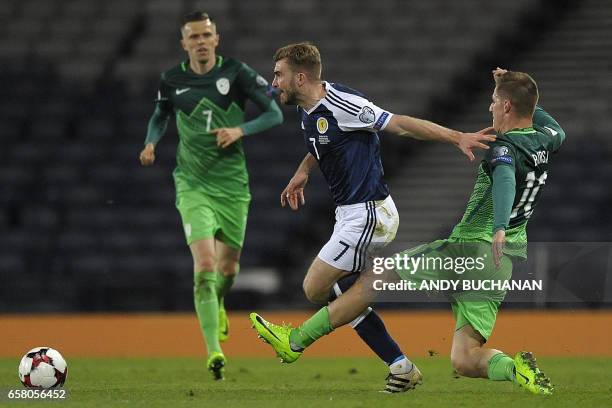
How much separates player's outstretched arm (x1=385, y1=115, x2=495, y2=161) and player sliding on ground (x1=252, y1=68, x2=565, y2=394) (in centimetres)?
20

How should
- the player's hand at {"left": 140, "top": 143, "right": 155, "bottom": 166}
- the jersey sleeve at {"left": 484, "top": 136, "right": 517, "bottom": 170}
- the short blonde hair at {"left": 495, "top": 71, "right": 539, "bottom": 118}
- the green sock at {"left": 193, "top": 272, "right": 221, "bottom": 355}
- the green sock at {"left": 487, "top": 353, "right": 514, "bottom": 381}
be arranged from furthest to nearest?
the player's hand at {"left": 140, "top": 143, "right": 155, "bottom": 166}
the green sock at {"left": 193, "top": 272, "right": 221, "bottom": 355}
the short blonde hair at {"left": 495, "top": 71, "right": 539, "bottom": 118}
the green sock at {"left": 487, "top": 353, "right": 514, "bottom": 381}
the jersey sleeve at {"left": 484, "top": 136, "right": 517, "bottom": 170}

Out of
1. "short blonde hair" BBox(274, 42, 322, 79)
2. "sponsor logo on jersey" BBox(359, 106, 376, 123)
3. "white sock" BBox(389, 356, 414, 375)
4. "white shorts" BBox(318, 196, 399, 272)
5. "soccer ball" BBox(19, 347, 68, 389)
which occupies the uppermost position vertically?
"short blonde hair" BBox(274, 42, 322, 79)

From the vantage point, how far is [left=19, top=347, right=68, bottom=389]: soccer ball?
645cm

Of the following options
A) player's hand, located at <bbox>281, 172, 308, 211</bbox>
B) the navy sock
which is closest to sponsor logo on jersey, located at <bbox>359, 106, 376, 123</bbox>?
player's hand, located at <bbox>281, 172, 308, 211</bbox>

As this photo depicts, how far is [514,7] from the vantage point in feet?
49.4

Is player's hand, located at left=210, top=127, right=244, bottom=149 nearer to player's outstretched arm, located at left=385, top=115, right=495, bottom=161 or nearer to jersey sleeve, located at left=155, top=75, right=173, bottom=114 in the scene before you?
jersey sleeve, located at left=155, top=75, right=173, bottom=114

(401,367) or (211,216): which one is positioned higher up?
(211,216)

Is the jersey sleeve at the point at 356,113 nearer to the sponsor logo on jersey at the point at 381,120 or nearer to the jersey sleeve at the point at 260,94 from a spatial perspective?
the sponsor logo on jersey at the point at 381,120

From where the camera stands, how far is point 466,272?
6355mm

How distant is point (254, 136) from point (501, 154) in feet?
28.1

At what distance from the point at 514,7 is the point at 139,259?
18.4ft

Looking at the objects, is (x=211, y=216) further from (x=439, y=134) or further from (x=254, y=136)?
(x=254, y=136)

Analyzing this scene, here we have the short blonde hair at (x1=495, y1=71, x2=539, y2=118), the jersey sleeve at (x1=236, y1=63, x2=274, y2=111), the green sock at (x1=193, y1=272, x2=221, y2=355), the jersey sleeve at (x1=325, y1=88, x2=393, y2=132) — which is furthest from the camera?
the jersey sleeve at (x1=236, y1=63, x2=274, y2=111)

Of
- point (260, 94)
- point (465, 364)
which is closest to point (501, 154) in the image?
point (465, 364)
